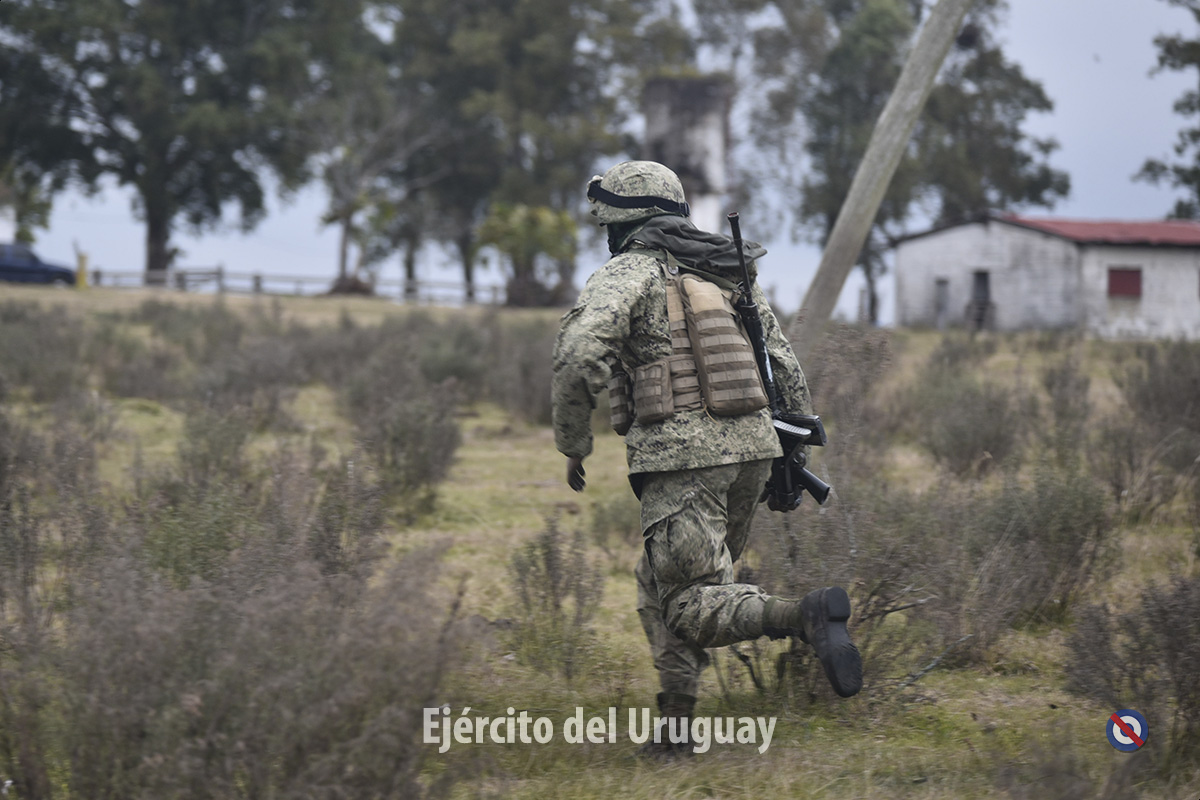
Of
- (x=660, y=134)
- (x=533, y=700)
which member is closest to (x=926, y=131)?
(x=660, y=134)

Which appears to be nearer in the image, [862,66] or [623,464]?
[623,464]

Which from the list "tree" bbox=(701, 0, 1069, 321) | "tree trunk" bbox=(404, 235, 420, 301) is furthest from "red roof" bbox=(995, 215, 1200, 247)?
"tree trunk" bbox=(404, 235, 420, 301)

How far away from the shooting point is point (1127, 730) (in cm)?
358

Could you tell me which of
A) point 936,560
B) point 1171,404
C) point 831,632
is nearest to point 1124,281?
point 1171,404

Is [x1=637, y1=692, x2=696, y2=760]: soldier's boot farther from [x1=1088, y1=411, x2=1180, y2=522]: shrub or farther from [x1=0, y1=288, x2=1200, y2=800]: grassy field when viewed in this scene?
[x1=1088, y1=411, x2=1180, y2=522]: shrub

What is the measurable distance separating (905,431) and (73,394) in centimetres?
752

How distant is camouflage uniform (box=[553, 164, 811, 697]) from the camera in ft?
11.5

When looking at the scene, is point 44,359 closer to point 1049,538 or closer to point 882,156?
point 882,156

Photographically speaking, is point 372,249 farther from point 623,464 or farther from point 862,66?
point 623,464

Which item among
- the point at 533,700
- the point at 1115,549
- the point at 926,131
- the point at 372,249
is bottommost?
the point at 533,700

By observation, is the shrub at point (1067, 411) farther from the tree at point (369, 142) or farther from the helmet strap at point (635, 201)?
the tree at point (369, 142)

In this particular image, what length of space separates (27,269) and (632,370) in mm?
31023

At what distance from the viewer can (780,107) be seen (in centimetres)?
3891

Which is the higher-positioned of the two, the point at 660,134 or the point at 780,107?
the point at 780,107
